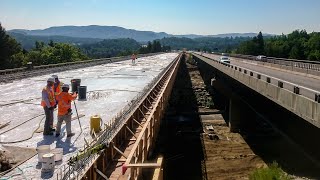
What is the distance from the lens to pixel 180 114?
47.8 metres

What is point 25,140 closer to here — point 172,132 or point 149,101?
point 149,101

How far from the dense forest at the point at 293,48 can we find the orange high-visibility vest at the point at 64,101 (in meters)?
104

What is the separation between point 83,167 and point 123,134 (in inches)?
175

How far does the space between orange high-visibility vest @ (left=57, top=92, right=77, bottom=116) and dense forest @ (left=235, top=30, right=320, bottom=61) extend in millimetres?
103701

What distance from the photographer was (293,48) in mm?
130375

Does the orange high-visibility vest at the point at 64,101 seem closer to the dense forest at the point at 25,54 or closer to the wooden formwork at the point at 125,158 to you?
the wooden formwork at the point at 125,158

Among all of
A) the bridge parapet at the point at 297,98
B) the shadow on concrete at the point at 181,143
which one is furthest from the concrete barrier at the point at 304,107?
the shadow on concrete at the point at 181,143

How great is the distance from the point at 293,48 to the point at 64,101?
5118 inches

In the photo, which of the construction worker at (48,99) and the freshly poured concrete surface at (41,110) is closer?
the freshly poured concrete surface at (41,110)

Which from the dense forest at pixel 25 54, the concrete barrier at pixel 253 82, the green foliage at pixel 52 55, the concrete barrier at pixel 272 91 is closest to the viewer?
the concrete barrier at pixel 272 91

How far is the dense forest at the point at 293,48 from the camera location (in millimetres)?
123700

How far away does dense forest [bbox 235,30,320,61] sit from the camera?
123700 mm

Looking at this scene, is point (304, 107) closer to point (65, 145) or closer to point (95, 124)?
point (95, 124)

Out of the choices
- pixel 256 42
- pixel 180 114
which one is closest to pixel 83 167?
pixel 180 114
